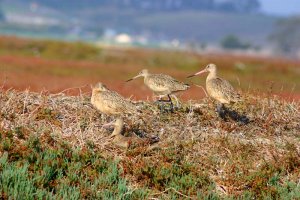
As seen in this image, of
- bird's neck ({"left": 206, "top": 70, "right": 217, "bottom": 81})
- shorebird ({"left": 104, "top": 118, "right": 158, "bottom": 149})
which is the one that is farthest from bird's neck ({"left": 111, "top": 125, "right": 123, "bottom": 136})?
bird's neck ({"left": 206, "top": 70, "right": 217, "bottom": 81})

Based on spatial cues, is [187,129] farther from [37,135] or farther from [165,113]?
[37,135]

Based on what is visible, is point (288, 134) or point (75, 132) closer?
point (75, 132)

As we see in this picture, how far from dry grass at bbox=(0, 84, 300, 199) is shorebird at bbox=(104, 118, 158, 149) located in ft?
0.31

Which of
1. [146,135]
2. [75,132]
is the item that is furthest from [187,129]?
[75,132]

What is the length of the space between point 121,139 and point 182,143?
0.97 metres

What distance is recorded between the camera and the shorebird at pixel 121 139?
10.5 metres

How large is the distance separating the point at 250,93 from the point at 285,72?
52.4m

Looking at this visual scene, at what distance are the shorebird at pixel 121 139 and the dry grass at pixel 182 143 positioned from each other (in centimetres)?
9

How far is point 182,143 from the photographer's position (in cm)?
1097

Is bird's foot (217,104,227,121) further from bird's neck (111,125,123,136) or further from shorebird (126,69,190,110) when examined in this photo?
bird's neck (111,125,123,136)

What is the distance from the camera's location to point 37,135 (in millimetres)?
10359

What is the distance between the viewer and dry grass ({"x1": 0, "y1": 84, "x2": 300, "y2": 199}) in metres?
10.1

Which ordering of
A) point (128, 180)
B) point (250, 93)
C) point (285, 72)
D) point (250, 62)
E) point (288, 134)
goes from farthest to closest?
1. point (250, 62)
2. point (285, 72)
3. point (250, 93)
4. point (288, 134)
5. point (128, 180)

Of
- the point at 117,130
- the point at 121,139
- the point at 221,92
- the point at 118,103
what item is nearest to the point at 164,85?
the point at 221,92
